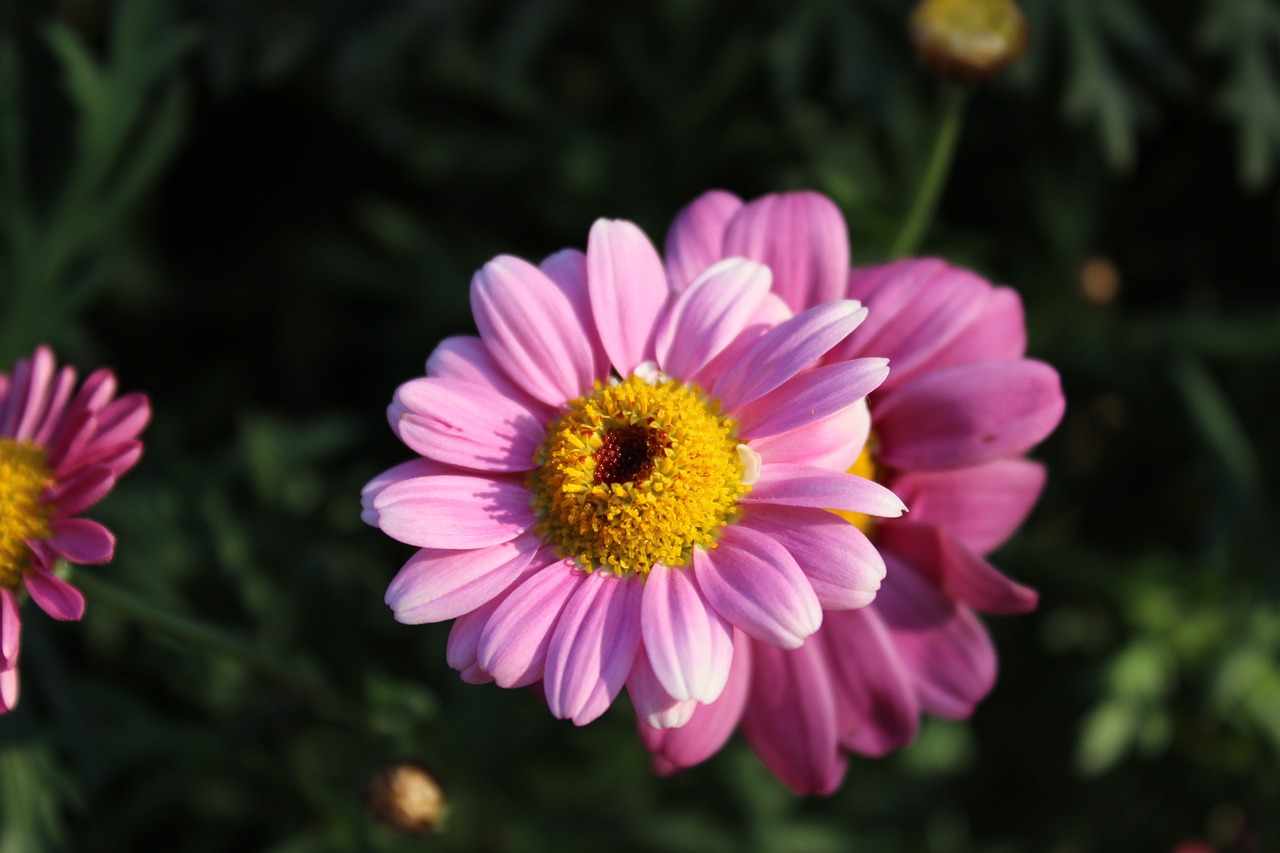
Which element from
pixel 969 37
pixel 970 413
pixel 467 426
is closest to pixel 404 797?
pixel 467 426

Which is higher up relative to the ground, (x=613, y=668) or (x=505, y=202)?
(x=505, y=202)

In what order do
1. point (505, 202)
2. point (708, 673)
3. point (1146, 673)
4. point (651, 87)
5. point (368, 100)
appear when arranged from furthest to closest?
point (505, 202) < point (651, 87) < point (368, 100) < point (1146, 673) < point (708, 673)

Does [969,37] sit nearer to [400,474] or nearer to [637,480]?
[637,480]

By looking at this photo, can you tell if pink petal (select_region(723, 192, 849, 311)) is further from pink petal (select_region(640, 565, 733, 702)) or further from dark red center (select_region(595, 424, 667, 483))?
pink petal (select_region(640, 565, 733, 702))

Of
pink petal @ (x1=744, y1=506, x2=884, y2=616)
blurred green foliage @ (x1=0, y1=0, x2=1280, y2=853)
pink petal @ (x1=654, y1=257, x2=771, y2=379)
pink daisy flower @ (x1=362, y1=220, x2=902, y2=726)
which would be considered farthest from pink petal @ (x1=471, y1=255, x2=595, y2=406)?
blurred green foliage @ (x1=0, y1=0, x2=1280, y2=853)

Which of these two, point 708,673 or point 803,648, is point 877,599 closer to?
point 803,648

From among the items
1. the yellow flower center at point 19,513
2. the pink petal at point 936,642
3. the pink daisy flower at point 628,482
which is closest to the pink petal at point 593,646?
the pink daisy flower at point 628,482

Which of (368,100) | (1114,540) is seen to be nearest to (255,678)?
(368,100)
